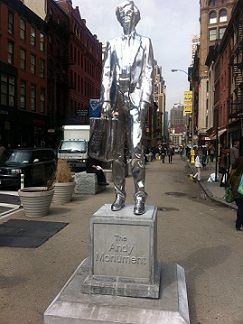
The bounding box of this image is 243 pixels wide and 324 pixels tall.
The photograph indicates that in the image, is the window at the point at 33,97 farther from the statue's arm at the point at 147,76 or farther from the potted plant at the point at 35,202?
the statue's arm at the point at 147,76

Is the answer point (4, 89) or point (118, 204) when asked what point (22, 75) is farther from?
point (118, 204)

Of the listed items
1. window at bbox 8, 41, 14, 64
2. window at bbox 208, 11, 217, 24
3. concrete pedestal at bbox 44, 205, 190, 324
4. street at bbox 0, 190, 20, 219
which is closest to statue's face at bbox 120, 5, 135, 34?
concrete pedestal at bbox 44, 205, 190, 324

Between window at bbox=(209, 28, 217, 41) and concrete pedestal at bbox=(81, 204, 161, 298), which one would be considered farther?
window at bbox=(209, 28, 217, 41)

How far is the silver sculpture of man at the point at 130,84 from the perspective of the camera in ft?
15.3

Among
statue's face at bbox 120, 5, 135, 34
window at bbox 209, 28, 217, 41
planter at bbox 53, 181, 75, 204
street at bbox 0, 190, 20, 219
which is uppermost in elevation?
window at bbox 209, 28, 217, 41

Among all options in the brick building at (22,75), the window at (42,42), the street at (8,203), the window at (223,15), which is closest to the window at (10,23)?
the brick building at (22,75)

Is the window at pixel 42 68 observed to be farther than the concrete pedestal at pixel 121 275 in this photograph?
Yes

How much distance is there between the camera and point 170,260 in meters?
6.29

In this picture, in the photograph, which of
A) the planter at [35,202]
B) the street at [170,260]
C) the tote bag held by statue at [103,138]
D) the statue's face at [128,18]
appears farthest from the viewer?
the planter at [35,202]

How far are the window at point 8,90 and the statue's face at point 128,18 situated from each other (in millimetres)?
32332

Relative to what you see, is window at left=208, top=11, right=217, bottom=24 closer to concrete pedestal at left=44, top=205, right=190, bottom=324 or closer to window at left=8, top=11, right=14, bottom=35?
window at left=8, top=11, right=14, bottom=35

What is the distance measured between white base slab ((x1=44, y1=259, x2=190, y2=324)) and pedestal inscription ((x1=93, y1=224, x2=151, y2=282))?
25 cm

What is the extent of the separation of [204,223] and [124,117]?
5.29m

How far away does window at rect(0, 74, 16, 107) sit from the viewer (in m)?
35.7
